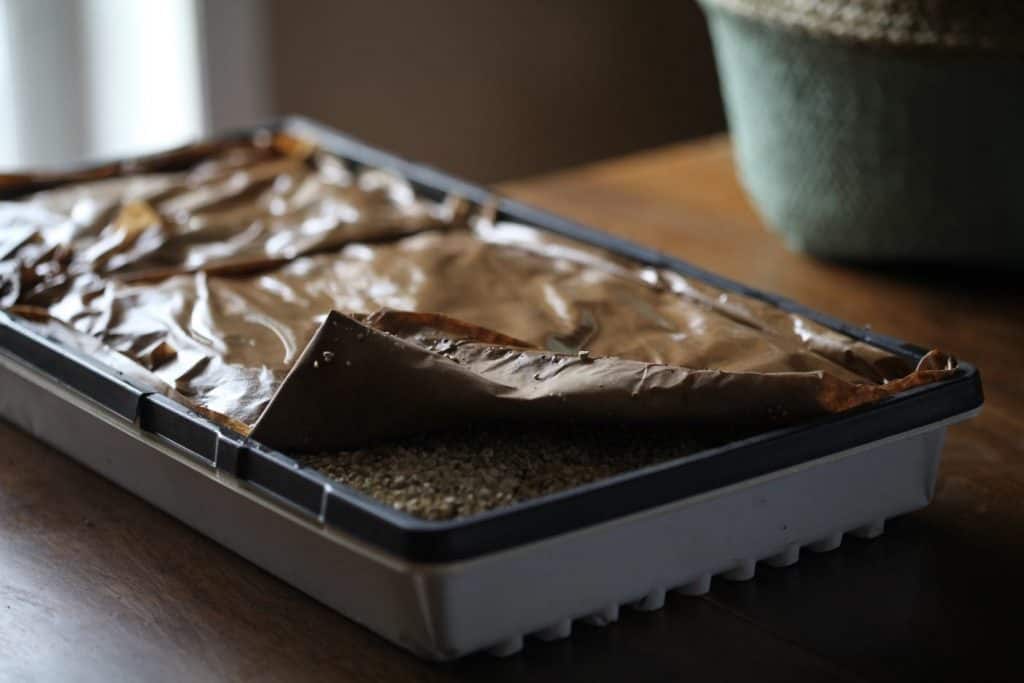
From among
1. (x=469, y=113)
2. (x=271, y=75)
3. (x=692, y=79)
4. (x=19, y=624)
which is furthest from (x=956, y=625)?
(x=692, y=79)

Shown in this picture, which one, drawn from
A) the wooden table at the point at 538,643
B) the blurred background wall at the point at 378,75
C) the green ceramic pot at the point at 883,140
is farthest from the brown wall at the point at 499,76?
the wooden table at the point at 538,643

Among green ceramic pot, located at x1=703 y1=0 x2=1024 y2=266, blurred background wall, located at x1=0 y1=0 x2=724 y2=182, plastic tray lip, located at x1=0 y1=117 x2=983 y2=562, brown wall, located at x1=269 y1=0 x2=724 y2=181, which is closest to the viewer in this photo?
plastic tray lip, located at x1=0 y1=117 x2=983 y2=562

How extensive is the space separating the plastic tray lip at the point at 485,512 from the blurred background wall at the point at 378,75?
4.04 ft

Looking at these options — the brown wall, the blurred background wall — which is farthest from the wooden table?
the brown wall

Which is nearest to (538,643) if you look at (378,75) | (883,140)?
(883,140)

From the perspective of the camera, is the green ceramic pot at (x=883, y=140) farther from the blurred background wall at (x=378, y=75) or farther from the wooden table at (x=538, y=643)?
the blurred background wall at (x=378, y=75)

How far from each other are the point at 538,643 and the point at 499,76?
1929 mm

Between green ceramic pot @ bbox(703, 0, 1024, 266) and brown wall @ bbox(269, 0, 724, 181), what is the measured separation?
115cm

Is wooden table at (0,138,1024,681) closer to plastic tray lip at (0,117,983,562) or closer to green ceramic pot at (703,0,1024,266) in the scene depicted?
plastic tray lip at (0,117,983,562)

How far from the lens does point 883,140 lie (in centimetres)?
109

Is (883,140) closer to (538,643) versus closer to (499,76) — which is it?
(538,643)

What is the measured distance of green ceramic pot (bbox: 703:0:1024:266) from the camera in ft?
3.43

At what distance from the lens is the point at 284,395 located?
689mm

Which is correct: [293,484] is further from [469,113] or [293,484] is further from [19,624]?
[469,113]
